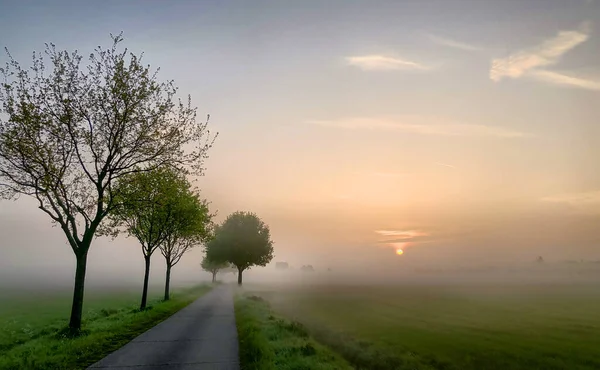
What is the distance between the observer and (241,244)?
86.1 m

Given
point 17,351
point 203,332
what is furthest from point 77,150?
point 203,332

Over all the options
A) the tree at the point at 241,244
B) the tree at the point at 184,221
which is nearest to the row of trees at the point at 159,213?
the tree at the point at 184,221

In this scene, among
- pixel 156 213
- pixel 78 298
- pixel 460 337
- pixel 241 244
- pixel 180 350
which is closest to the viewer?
pixel 180 350

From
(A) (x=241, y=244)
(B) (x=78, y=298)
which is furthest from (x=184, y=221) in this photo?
(A) (x=241, y=244)

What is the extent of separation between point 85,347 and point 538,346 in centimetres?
2814

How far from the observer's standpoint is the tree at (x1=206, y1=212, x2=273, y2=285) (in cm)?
8606

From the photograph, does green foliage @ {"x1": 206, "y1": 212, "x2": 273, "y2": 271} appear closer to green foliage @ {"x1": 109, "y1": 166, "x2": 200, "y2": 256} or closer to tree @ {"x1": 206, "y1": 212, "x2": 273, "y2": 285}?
tree @ {"x1": 206, "y1": 212, "x2": 273, "y2": 285}

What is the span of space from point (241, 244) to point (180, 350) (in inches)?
2783

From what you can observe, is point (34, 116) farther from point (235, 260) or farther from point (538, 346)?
point (235, 260)

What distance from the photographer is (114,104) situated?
23.3 m

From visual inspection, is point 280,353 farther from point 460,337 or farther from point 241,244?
point 241,244

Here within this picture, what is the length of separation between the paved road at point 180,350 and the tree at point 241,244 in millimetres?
61645

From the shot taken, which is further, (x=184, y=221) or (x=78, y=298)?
(x=184, y=221)

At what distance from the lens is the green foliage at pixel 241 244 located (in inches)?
3388
